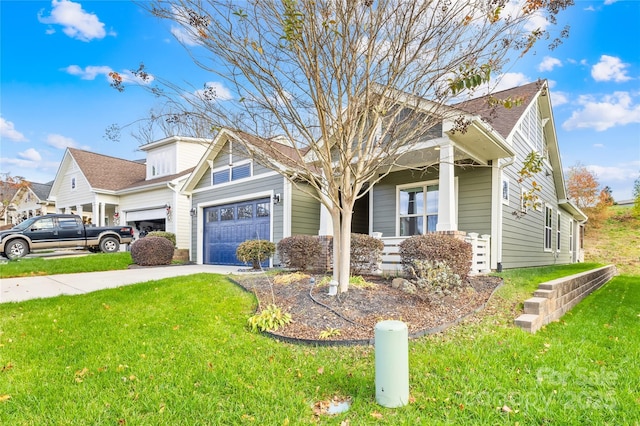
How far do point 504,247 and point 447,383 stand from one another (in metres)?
7.20

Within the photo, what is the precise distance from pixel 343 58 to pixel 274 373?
394cm

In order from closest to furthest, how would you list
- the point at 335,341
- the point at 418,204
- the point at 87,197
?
the point at 335,341, the point at 418,204, the point at 87,197

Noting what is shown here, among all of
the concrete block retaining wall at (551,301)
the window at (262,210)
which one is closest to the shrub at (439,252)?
the concrete block retaining wall at (551,301)

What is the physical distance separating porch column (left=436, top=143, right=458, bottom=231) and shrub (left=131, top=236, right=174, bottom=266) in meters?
9.05

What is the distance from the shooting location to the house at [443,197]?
781 centimetres

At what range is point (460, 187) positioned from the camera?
9.34 m

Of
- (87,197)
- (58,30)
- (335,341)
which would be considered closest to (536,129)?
(335,341)

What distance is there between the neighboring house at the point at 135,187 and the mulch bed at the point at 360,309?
11.8m

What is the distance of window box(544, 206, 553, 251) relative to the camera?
44.0 ft

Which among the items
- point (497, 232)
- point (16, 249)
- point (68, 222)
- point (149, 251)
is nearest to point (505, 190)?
point (497, 232)

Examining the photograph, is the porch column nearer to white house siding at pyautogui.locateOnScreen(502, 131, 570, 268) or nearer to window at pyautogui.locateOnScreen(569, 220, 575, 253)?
white house siding at pyautogui.locateOnScreen(502, 131, 570, 268)

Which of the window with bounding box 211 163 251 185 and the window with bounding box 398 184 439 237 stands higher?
the window with bounding box 211 163 251 185

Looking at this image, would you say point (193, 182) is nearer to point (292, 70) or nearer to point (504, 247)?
point (292, 70)

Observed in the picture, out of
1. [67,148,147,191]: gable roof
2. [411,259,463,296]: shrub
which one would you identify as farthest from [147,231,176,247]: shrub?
[411,259,463,296]: shrub
